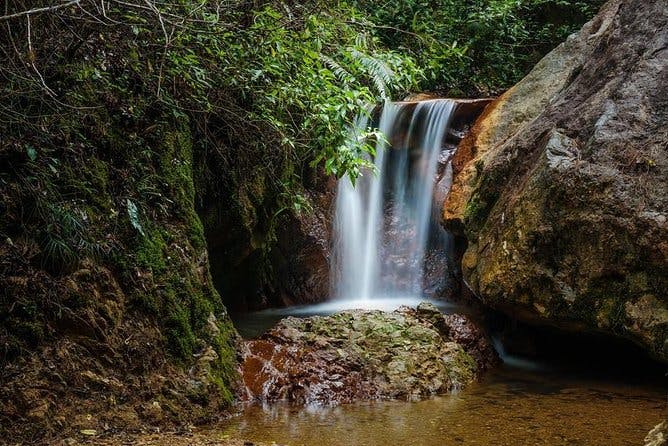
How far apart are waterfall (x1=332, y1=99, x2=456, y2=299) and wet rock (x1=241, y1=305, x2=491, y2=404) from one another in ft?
10.2

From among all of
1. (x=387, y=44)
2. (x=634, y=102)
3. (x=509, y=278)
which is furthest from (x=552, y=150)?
(x=387, y=44)

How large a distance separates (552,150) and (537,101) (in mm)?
2998

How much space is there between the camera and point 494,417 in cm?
445

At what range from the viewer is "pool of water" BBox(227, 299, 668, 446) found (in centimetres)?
393

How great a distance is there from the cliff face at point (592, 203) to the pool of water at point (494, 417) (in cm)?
60

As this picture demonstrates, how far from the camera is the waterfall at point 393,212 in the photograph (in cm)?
945

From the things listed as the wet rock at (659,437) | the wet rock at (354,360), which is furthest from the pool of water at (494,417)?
the wet rock at (659,437)

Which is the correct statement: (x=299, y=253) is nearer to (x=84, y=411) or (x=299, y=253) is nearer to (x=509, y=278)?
(x=509, y=278)

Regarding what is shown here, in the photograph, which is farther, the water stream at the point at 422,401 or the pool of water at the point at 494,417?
the water stream at the point at 422,401

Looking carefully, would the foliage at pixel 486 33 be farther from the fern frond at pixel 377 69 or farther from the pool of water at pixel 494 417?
the pool of water at pixel 494 417

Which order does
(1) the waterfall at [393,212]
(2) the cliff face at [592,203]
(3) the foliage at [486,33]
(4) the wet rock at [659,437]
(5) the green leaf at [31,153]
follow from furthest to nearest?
(3) the foliage at [486,33] < (1) the waterfall at [393,212] < (2) the cliff face at [592,203] < (5) the green leaf at [31,153] < (4) the wet rock at [659,437]

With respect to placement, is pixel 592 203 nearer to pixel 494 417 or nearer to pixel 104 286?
pixel 494 417

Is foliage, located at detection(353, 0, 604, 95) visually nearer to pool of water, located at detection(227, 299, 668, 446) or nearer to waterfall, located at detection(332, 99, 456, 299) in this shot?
waterfall, located at detection(332, 99, 456, 299)

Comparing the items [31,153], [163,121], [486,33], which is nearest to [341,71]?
[163,121]
